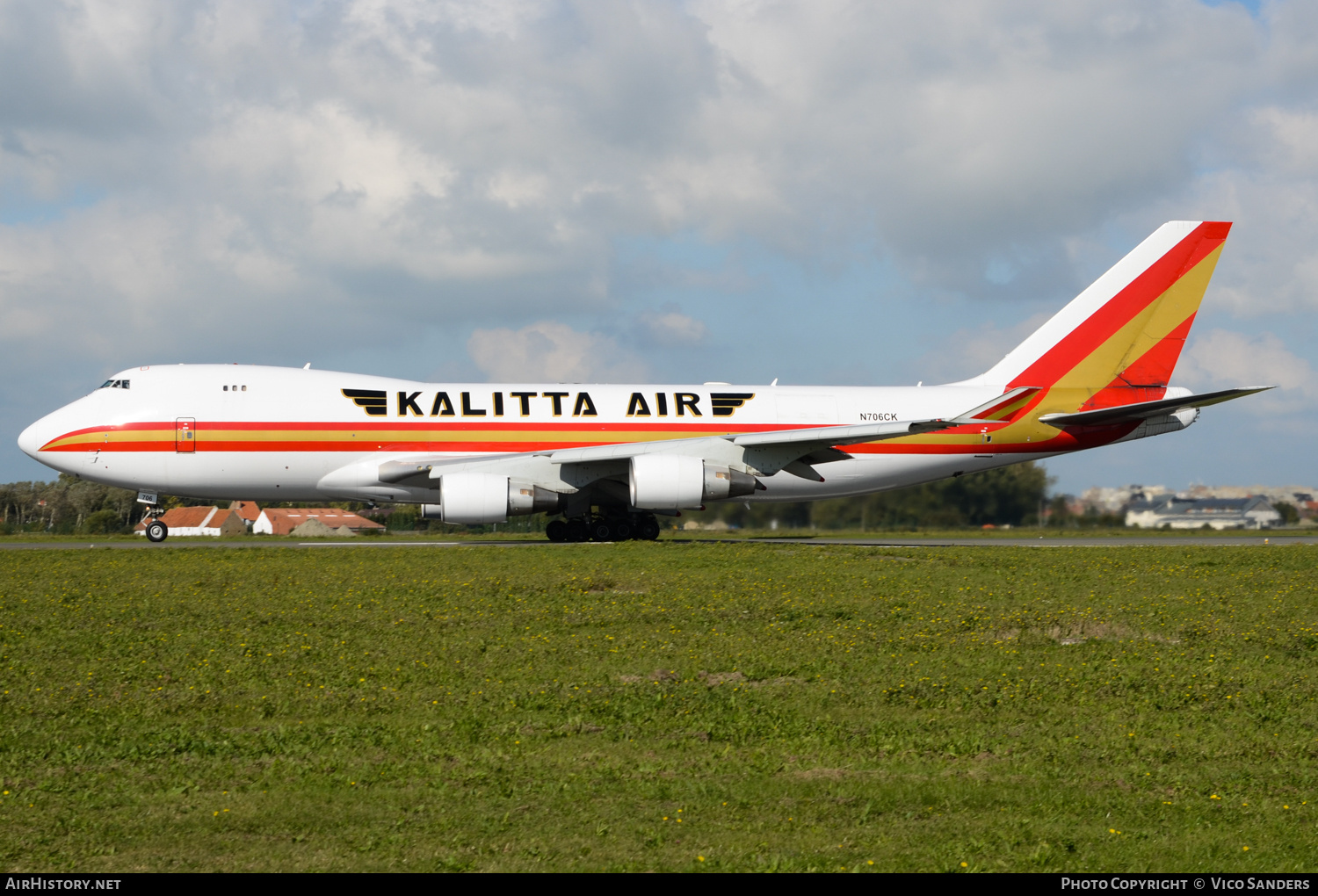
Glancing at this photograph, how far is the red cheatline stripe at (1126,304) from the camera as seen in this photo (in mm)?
30641

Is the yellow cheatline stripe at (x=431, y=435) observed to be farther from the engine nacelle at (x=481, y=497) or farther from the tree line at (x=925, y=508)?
the tree line at (x=925, y=508)

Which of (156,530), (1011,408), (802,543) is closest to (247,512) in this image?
(156,530)

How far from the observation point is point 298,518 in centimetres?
5638

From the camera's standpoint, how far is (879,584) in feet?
55.7

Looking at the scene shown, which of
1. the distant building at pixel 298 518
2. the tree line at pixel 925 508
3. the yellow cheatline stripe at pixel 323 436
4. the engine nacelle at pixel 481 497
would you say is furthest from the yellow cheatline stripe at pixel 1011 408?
the distant building at pixel 298 518

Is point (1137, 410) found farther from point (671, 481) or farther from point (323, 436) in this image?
point (323, 436)

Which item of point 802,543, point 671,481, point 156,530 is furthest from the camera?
point 156,530

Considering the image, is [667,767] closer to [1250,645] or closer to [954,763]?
[954,763]

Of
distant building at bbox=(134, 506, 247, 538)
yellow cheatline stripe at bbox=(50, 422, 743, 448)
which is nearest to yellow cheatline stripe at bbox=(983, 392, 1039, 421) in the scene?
yellow cheatline stripe at bbox=(50, 422, 743, 448)

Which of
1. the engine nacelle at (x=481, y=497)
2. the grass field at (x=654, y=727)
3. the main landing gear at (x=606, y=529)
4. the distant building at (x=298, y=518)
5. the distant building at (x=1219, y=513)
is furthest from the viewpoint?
the distant building at (x=298, y=518)

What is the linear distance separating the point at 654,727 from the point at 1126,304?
26637 mm

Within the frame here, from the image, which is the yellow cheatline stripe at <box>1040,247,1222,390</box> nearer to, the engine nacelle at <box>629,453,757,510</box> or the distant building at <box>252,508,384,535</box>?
the engine nacelle at <box>629,453,757,510</box>

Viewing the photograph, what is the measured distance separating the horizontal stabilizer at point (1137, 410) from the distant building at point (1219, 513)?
12.0 metres
